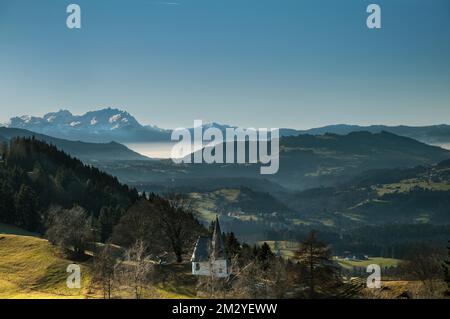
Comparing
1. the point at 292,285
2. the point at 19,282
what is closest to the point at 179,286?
the point at 292,285

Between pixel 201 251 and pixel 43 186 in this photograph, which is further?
pixel 43 186

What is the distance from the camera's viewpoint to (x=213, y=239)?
77.1 meters

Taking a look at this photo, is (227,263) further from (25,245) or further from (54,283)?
(25,245)

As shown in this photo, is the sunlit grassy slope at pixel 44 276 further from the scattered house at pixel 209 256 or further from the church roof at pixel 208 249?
the church roof at pixel 208 249

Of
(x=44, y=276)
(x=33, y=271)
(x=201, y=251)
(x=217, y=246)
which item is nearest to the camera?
(x=44, y=276)

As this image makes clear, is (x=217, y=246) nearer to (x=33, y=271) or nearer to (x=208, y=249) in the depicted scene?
(x=208, y=249)

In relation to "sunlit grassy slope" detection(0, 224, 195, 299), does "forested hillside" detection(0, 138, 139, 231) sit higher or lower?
higher

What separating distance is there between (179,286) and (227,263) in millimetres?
9584

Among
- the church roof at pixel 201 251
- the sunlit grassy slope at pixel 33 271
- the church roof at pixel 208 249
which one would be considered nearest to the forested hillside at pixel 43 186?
the sunlit grassy slope at pixel 33 271

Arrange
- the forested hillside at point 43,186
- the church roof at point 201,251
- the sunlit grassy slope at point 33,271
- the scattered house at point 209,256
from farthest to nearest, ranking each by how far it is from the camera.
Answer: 1. the forested hillside at point 43,186
2. the church roof at point 201,251
3. the scattered house at point 209,256
4. the sunlit grassy slope at point 33,271

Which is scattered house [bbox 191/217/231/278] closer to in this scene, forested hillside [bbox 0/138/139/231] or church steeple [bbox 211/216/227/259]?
church steeple [bbox 211/216/227/259]

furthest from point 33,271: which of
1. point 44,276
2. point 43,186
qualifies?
point 43,186

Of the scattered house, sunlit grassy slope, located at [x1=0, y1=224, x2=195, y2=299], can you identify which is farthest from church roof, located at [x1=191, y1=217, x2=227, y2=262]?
sunlit grassy slope, located at [x1=0, y1=224, x2=195, y2=299]
